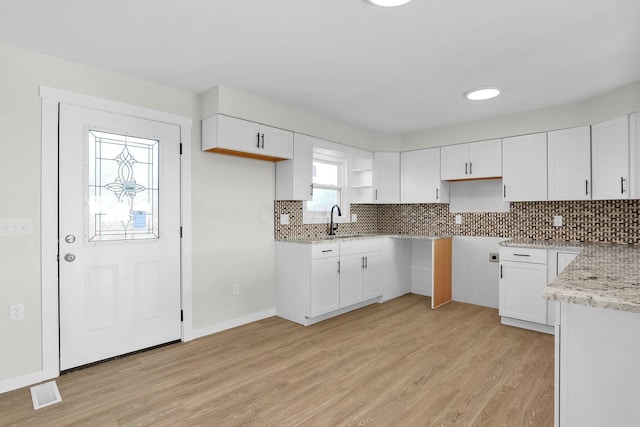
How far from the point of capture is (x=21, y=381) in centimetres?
240

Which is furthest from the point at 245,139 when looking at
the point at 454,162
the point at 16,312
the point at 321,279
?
the point at 454,162

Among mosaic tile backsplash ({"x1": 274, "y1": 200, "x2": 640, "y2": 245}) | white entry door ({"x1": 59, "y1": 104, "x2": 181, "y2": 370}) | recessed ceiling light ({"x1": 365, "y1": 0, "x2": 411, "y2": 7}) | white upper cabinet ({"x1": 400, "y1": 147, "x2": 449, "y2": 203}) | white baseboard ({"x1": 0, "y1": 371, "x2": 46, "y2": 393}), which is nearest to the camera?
recessed ceiling light ({"x1": 365, "y1": 0, "x2": 411, "y2": 7})

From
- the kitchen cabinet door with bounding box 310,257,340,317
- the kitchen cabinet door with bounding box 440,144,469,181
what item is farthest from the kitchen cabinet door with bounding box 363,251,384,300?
the kitchen cabinet door with bounding box 440,144,469,181

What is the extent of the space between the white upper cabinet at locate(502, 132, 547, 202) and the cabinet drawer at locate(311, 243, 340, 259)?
203 cm

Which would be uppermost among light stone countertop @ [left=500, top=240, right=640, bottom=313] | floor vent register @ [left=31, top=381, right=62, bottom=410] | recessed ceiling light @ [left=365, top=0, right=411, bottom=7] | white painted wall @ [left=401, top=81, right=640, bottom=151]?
recessed ceiling light @ [left=365, top=0, right=411, bottom=7]

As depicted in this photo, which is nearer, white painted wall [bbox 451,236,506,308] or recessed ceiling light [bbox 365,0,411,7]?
recessed ceiling light [bbox 365,0,411,7]

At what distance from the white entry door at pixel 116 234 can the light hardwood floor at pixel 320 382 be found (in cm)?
24

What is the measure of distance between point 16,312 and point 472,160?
15.1ft

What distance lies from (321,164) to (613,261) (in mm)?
3207

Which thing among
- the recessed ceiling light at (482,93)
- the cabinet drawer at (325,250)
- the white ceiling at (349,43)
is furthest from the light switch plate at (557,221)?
the cabinet drawer at (325,250)

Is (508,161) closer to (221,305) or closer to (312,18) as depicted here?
(312,18)

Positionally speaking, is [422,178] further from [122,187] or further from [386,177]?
[122,187]

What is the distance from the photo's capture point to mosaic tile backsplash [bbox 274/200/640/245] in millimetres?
3559

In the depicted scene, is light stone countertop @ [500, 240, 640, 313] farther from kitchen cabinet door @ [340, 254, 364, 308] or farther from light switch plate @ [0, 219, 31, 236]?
light switch plate @ [0, 219, 31, 236]
